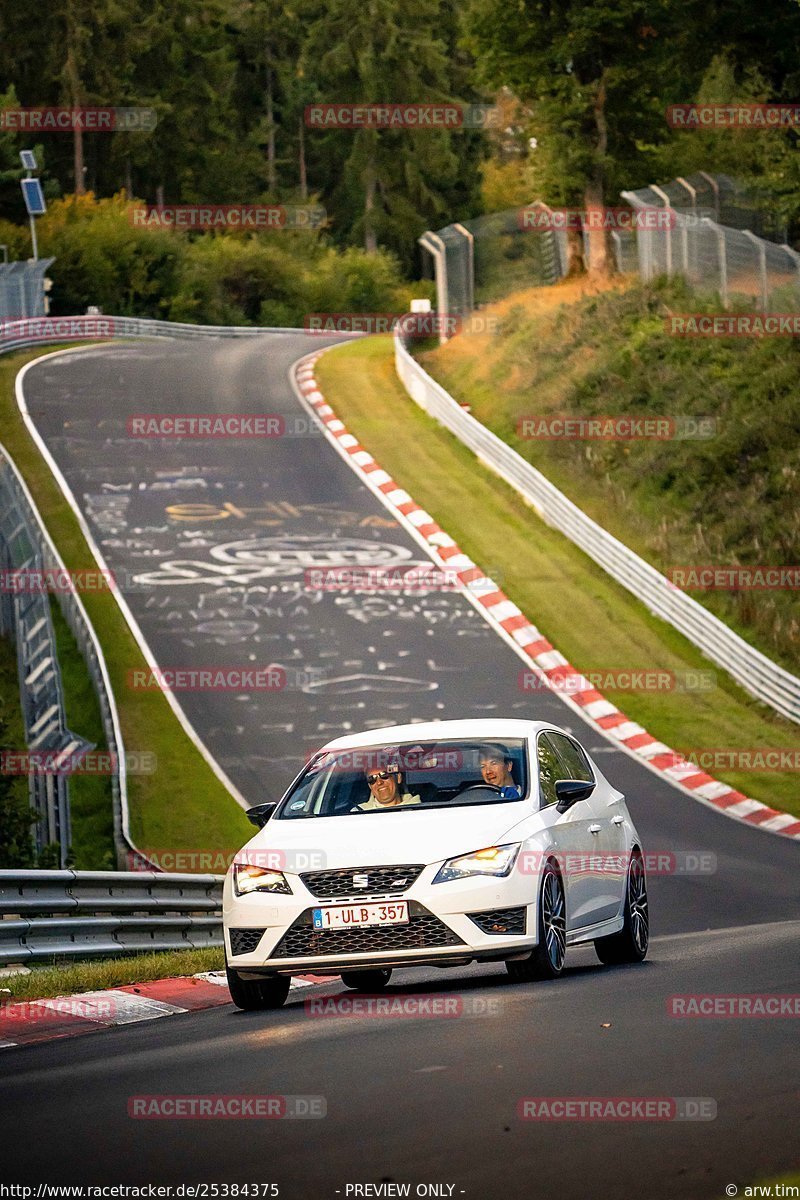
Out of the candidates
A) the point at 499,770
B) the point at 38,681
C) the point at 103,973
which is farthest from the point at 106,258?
the point at 499,770

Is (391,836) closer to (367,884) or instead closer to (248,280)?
(367,884)

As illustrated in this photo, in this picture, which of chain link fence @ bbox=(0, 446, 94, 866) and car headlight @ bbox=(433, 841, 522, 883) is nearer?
car headlight @ bbox=(433, 841, 522, 883)

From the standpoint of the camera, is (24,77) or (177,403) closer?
(177,403)

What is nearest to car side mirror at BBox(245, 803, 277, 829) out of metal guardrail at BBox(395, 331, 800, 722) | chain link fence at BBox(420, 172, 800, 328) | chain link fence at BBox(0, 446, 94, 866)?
chain link fence at BBox(0, 446, 94, 866)

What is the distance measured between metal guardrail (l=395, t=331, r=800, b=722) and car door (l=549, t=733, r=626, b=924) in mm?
15327

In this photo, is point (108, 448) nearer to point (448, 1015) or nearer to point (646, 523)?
point (646, 523)

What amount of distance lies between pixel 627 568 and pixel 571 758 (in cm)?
2037

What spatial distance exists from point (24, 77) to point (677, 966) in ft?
310

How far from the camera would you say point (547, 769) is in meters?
11.4

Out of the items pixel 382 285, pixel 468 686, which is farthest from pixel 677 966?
pixel 382 285

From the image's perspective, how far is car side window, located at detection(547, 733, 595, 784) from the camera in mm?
11867

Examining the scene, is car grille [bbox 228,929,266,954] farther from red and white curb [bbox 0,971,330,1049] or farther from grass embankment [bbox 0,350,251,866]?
grass embankment [bbox 0,350,251,866]

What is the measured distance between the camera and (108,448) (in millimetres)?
41594

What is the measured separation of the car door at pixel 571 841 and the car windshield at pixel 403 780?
0.21 m
